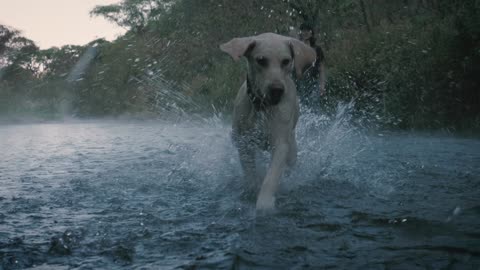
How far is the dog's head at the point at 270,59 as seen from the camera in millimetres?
4441

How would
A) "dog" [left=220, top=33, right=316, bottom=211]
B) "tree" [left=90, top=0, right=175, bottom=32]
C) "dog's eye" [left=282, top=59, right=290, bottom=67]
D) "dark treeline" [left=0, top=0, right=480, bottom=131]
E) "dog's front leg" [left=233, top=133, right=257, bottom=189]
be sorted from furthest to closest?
"tree" [left=90, top=0, right=175, bottom=32] → "dark treeline" [left=0, top=0, right=480, bottom=131] → "dog's front leg" [left=233, top=133, right=257, bottom=189] → "dog's eye" [left=282, top=59, right=290, bottom=67] → "dog" [left=220, top=33, right=316, bottom=211]

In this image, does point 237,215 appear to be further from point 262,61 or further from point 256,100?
point 262,61

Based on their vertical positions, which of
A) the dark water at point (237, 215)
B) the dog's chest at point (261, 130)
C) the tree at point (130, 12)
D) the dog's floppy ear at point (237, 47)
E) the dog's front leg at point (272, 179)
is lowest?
the dark water at point (237, 215)

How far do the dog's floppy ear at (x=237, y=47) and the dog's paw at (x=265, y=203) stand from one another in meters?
1.30

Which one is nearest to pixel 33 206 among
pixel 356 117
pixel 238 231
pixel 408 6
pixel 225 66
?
pixel 238 231

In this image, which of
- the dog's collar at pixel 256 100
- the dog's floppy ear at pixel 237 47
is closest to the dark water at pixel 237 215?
the dog's collar at pixel 256 100

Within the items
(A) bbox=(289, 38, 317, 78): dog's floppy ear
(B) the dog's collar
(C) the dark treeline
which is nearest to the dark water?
(B) the dog's collar

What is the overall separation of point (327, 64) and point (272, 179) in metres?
11.6

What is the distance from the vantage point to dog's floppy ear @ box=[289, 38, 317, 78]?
4730mm

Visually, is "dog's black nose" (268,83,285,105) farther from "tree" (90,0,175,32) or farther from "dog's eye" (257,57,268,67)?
"tree" (90,0,175,32)

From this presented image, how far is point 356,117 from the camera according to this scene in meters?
13.1

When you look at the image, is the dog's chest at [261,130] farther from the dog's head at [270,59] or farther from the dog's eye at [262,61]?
the dog's eye at [262,61]

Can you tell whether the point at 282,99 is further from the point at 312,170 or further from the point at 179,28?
the point at 179,28

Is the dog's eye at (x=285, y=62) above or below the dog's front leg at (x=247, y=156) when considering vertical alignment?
above
